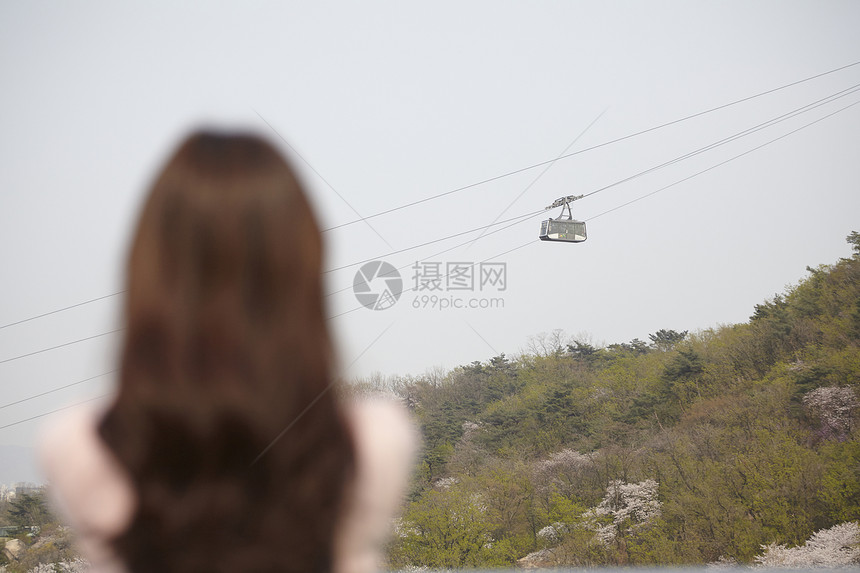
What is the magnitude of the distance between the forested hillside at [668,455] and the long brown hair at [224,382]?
18498 mm

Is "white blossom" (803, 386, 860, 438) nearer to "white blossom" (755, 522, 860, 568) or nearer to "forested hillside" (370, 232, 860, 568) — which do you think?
"forested hillside" (370, 232, 860, 568)

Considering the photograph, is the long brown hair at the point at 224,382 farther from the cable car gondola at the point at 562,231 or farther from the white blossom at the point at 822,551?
the white blossom at the point at 822,551

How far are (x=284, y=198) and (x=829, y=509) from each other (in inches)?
757

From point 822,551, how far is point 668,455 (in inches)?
203

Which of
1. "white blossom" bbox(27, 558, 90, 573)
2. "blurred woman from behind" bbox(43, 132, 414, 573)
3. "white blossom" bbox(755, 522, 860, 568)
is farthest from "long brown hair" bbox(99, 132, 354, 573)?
"white blossom" bbox(27, 558, 90, 573)

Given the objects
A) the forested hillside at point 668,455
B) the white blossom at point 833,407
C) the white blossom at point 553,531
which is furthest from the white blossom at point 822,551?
the white blossom at point 553,531

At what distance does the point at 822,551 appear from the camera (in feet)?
51.2

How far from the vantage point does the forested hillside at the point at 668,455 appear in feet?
55.5

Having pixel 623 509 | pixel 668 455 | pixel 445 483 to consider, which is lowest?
pixel 623 509

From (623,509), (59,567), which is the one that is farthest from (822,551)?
(59,567)

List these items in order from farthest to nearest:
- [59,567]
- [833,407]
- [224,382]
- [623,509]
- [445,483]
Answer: [445,483] → [833,407] → [59,567] → [623,509] → [224,382]

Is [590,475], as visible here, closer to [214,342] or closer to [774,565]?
[774,565]

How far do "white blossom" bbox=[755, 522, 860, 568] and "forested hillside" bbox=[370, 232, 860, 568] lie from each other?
59 mm

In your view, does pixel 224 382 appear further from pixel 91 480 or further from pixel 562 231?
pixel 562 231
